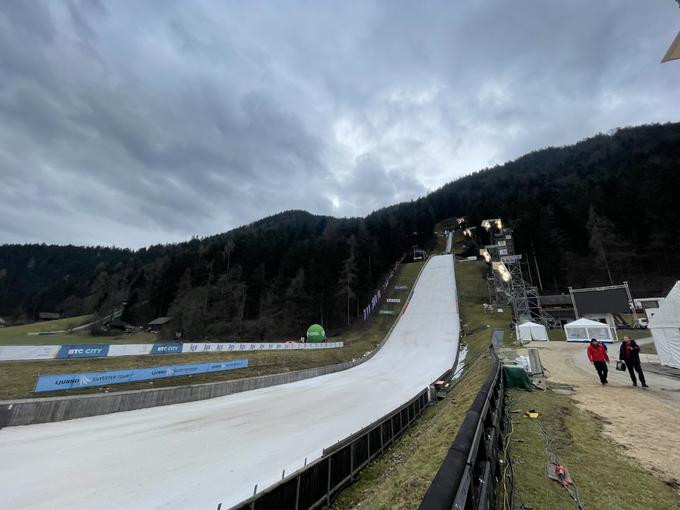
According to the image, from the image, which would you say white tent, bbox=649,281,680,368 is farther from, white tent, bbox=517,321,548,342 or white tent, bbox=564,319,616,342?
white tent, bbox=517,321,548,342

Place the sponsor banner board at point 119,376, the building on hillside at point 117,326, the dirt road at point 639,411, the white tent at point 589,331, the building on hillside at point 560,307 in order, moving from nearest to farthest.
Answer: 1. the dirt road at point 639,411
2. the sponsor banner board at point 119,376
3. the white tent at point 589,331
4. the building on hillside at point 560,307
5. the building on hillside at point 117,326

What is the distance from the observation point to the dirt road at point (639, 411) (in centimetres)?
566

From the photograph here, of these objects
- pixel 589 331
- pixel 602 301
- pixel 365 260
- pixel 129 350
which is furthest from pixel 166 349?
pixel 602 301

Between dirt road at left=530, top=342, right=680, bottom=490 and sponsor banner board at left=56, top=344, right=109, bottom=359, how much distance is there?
2270cm

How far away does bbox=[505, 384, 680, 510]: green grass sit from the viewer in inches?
167

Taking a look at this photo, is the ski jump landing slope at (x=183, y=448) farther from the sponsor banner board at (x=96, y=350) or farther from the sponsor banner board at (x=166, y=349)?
the sponsor banner board at (x=166, y=349)

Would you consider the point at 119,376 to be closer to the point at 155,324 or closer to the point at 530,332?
the point at 530,332

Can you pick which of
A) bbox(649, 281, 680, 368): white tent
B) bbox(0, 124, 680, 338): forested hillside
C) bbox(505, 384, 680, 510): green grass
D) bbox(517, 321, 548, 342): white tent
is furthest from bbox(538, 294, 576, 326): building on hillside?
bbox(505, 384, 680, 510): green grass

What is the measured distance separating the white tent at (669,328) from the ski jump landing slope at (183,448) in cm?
1364

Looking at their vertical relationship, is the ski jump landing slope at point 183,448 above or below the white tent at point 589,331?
below

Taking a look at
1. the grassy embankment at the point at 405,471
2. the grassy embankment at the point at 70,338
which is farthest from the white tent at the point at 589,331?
the grassy embankment at the point at 70,338

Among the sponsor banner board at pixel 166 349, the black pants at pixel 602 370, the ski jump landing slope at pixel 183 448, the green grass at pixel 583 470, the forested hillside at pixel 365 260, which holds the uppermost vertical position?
the forested hillside at pixel 365 260

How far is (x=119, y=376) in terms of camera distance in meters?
15.2

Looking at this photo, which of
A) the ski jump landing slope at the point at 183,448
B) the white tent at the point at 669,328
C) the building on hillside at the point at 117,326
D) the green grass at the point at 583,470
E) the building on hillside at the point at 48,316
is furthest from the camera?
the building on hillside at the point at 48,316
